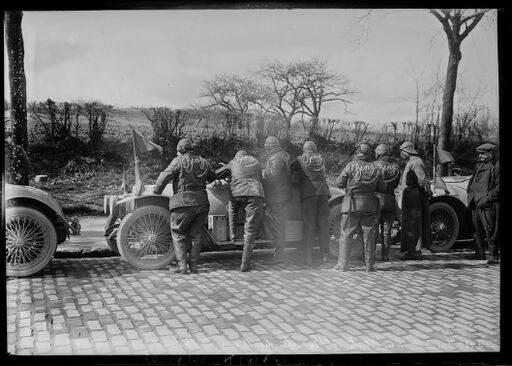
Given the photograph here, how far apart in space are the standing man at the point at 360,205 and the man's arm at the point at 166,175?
168 centimetres

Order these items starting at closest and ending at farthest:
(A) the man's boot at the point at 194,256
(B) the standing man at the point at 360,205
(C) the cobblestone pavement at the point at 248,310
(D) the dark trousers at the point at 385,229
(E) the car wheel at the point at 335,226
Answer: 1. (C) the cobblestone pavement at the point at 248,310
2. (A) the man's boot at the point at 194,256
3. (B) the standing man at the point at 360,205
4. (E) the car wheel at the point at 335,226
5. (D) the dark trousers at the point at 385,229

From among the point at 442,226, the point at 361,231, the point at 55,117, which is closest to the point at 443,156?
the point at 442,226

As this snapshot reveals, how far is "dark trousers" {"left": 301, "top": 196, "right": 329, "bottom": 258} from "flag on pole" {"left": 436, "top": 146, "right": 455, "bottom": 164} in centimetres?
127

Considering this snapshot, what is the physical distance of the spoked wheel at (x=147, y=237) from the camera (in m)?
5.34

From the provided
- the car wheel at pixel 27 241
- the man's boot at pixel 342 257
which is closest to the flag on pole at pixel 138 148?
the car wheel at pixel 27 241

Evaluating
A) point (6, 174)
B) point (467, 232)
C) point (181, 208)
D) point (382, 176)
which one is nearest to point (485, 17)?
point (382, 176)

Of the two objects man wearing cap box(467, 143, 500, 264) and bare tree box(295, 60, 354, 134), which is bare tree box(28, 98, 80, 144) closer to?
bare tree box(295, 60, 354, 134)

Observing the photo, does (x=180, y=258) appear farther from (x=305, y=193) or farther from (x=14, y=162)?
(x=14, y=162)

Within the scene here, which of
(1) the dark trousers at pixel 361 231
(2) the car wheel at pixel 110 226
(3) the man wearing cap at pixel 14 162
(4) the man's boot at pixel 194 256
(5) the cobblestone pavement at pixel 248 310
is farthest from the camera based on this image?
(1) the dark trousers at pixel 361 231

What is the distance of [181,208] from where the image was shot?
17.7 feet

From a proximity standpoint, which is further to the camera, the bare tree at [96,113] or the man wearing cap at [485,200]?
the man wearing cap at [485,200]

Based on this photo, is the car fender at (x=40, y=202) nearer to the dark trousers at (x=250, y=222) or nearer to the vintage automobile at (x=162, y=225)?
the vintage automobile at (x=162, y=225)

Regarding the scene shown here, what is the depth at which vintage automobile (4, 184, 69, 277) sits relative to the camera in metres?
5.02

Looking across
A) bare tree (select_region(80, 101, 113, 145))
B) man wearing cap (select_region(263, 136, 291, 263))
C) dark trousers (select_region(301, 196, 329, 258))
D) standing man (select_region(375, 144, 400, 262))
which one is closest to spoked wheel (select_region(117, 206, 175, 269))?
bare tree (select_region(80, 101, 113, 145))
